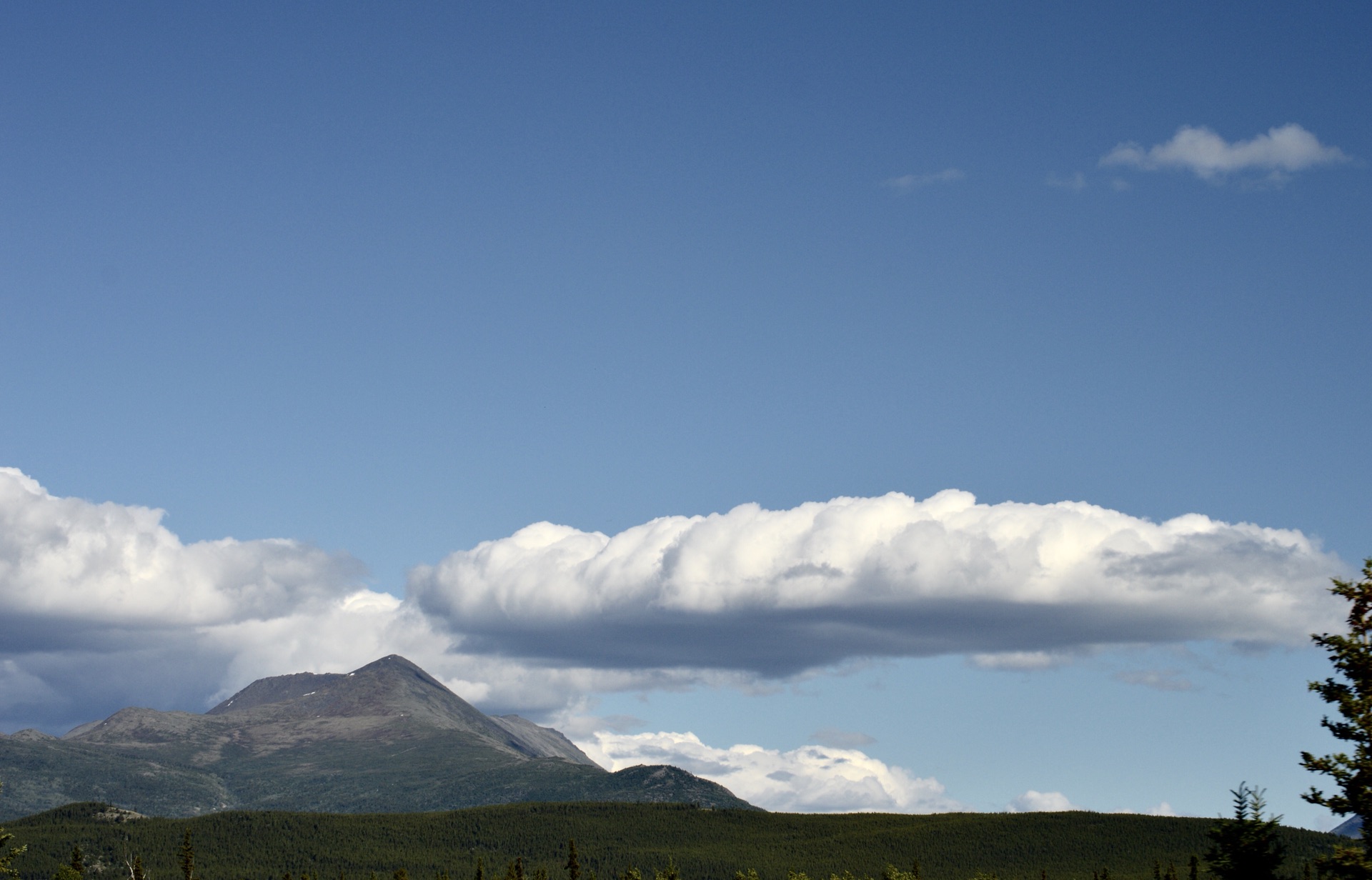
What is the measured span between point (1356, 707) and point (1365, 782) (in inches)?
97.2

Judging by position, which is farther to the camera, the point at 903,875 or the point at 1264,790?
the point at 903,875

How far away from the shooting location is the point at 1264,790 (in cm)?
6588

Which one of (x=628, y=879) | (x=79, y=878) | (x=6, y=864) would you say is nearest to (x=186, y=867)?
(x=79, y=878)

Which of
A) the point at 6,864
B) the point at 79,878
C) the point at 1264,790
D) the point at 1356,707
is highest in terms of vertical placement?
the point at 1356,707

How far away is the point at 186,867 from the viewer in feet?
639

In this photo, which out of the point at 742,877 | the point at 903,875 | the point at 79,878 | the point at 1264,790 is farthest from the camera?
the point at 79,878

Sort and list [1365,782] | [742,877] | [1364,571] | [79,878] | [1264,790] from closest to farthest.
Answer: [1365,782], [1364,571], [1264,790], [742,877], [79,878]

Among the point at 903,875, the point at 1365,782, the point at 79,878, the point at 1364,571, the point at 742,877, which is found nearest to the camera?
the point at 1365,782

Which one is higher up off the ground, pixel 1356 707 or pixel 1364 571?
pixel 1364 571

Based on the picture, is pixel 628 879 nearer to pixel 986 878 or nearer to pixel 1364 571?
pixel 986 878

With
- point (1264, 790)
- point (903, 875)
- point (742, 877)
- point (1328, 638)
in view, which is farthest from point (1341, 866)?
point (903, 875)

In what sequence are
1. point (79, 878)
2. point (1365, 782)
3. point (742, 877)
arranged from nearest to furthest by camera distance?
1. point (1365, 782)
2. point (742, 877)
3. point (79, 878)

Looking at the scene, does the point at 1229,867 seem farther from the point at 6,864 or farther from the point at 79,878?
the point at 79,878

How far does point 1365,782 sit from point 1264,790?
23422 mm
